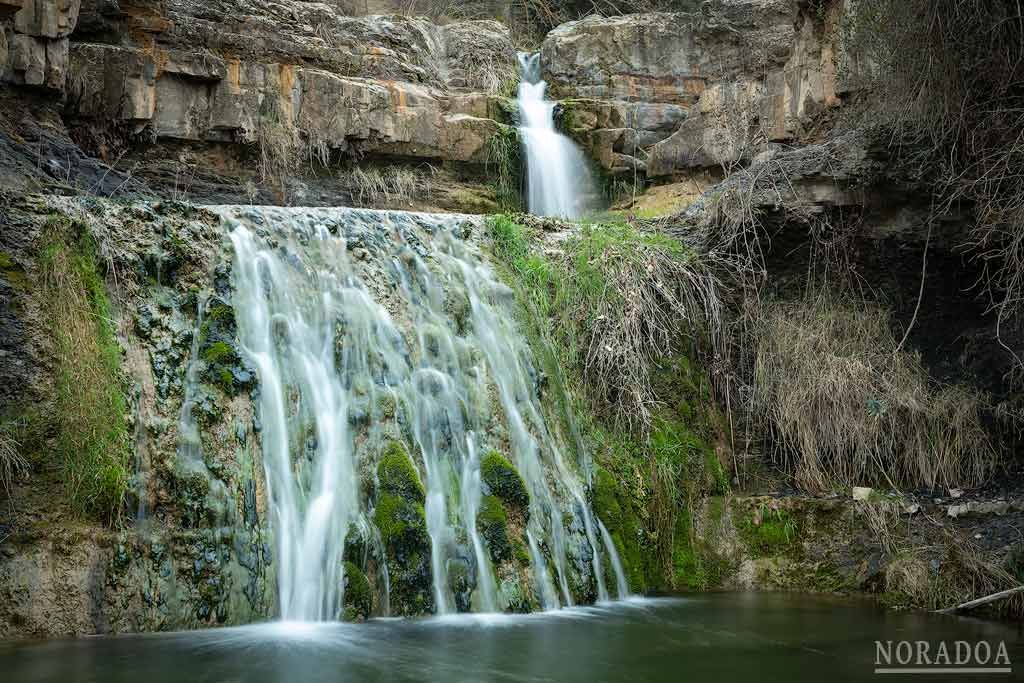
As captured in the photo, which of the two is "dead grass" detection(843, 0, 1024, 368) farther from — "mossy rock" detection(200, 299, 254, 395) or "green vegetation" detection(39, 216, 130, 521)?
"green vegetation" detection(39, 216, 130, 521)

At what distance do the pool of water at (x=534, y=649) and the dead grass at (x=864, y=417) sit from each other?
5.32ft

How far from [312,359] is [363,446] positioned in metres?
0.71

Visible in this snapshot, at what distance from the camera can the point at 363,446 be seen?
6.13 metres

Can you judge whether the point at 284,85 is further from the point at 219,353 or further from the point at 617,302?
the point at 219,353

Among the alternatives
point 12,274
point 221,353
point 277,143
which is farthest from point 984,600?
point 277,143

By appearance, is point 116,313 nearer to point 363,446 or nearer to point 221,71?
point 363,446

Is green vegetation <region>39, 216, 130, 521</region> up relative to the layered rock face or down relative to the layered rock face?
down

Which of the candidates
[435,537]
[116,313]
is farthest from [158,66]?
[435,537]

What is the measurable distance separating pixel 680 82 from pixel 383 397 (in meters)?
7.78

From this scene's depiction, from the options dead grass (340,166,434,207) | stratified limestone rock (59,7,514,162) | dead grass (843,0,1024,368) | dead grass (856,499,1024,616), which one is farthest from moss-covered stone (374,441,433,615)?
stratified limestone rock (59,7,514,162)

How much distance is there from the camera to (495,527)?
240 inches

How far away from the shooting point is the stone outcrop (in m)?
10.4

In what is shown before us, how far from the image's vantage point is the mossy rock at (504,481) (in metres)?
6.30

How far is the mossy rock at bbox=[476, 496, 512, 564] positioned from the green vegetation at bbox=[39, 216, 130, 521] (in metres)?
2.11
